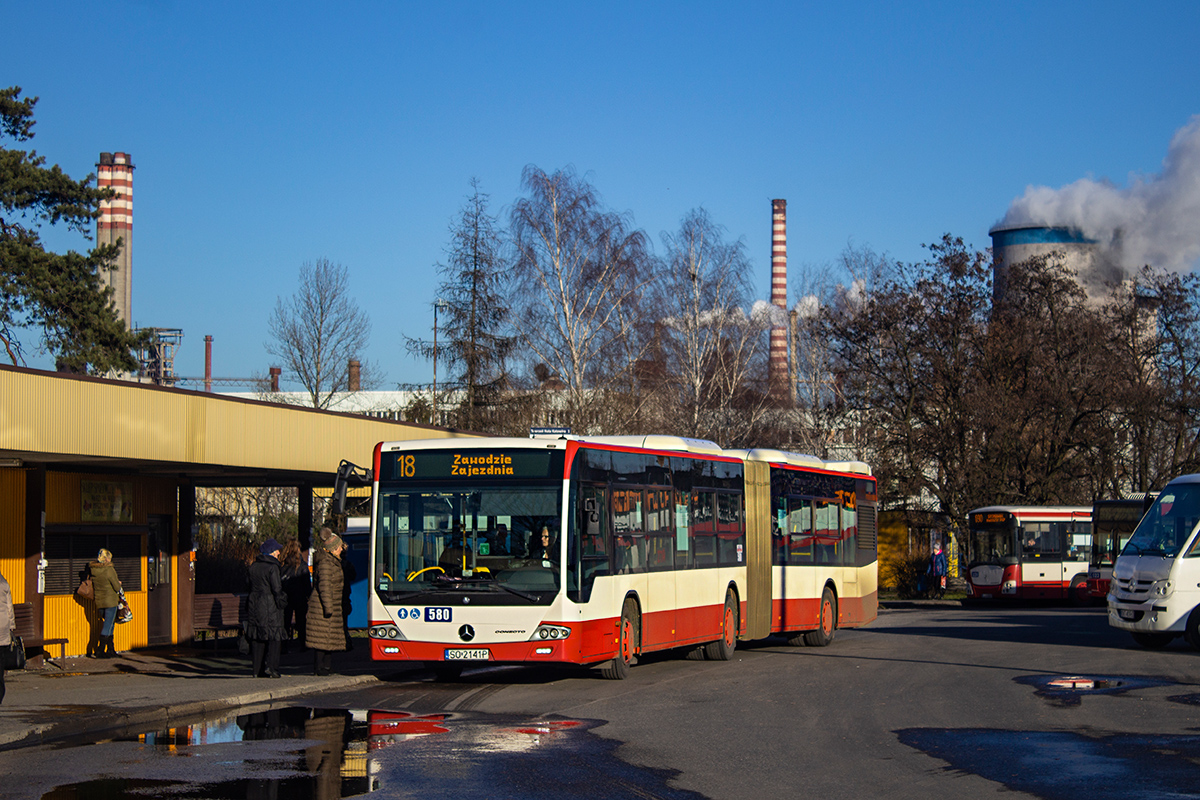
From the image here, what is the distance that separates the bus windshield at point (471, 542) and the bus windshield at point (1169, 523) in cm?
1093

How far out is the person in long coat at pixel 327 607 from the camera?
16.6m

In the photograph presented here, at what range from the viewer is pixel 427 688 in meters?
16.3

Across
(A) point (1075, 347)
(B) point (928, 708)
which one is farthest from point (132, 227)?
(B) point (928, 708)

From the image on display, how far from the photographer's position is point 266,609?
16.6 meters

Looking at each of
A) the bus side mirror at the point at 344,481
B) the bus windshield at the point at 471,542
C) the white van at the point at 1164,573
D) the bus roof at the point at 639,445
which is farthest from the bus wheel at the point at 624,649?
the white van at the point at 1164,573

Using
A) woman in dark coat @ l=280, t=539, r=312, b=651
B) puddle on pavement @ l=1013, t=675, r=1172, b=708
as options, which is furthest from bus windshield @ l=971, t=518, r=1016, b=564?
woman in dark coat @ l=280, t=539, r=312, b=651

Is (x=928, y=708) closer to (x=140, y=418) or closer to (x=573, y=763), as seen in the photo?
(x=573, y=763)

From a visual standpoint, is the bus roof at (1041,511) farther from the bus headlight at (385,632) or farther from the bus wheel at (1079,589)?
the bus headlight at (385,632)

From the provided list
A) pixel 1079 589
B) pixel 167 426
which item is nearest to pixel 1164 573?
pixel 167 426

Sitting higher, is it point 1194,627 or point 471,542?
point 471,542

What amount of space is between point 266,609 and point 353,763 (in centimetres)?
683

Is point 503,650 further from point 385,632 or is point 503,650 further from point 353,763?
point 353,763

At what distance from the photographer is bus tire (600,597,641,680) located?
55.0 feet

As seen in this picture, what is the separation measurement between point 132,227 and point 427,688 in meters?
47.1
